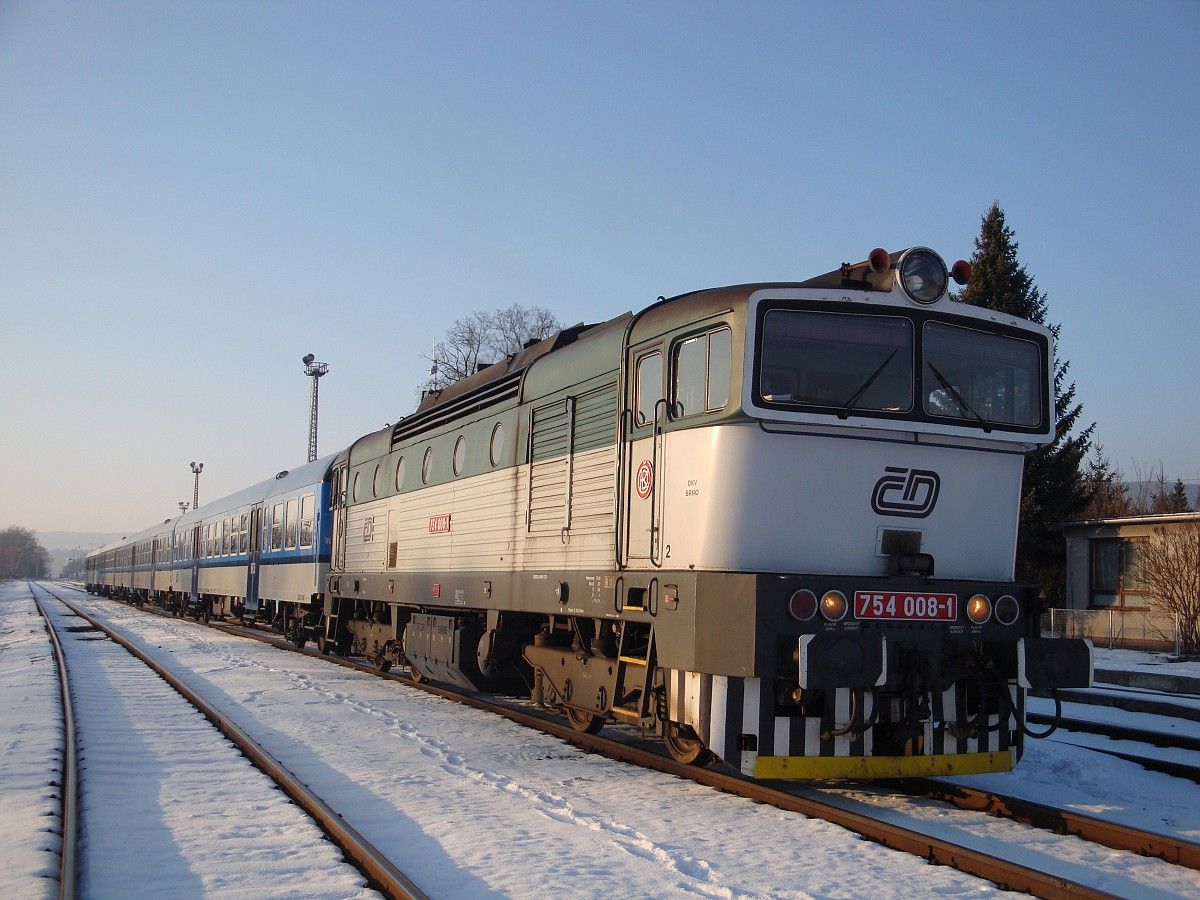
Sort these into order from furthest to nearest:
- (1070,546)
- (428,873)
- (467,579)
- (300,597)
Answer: (1070,546) → (300,597) → (467,579) → (428,873)

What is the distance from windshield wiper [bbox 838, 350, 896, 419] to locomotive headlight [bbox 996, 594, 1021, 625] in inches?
70.3

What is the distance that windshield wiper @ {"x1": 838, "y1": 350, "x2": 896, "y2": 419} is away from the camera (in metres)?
7.27

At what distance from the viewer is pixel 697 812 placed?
7.07 metres

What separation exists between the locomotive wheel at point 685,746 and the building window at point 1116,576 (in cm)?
1975

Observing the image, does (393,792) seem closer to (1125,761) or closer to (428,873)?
(428,873)

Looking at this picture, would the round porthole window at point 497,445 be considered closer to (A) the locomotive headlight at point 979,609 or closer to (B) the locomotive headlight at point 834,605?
(B) the locomotive headlight at point 834,605

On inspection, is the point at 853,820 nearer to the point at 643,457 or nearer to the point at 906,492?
the point at 906,492

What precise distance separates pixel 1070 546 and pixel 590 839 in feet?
79.2

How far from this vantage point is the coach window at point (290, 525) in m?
20.8

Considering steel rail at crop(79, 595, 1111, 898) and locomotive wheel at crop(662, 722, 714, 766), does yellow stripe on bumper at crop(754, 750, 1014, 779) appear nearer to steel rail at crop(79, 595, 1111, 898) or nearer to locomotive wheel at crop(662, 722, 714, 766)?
steel rail at crop(79, 595, 1111, 898)

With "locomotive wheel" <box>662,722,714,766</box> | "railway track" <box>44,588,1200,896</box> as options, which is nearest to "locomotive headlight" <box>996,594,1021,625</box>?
"railway track" <box>44,588,1200,896</box>

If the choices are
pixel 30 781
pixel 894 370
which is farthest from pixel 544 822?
pixel 30 781

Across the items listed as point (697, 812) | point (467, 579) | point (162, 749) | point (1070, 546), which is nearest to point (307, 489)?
point (467, 579)

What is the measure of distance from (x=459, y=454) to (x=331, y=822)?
6311mm
